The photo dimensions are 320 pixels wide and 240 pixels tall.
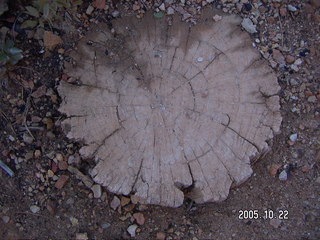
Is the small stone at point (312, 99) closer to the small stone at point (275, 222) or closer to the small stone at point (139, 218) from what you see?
the small stone at point (275, 222)

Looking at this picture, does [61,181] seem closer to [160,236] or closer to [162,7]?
[160,236]

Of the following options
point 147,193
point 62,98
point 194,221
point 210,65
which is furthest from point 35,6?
point 194,221

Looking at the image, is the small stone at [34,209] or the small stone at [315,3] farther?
the small stone at [315,3]

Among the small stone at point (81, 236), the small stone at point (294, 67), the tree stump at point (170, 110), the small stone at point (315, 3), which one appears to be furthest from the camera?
the small stone at point (315, 3)

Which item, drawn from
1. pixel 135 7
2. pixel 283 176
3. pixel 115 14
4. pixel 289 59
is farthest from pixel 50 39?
pixel 283 176

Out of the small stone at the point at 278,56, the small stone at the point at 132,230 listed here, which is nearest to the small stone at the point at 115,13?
the small stone at the point at 278,56
